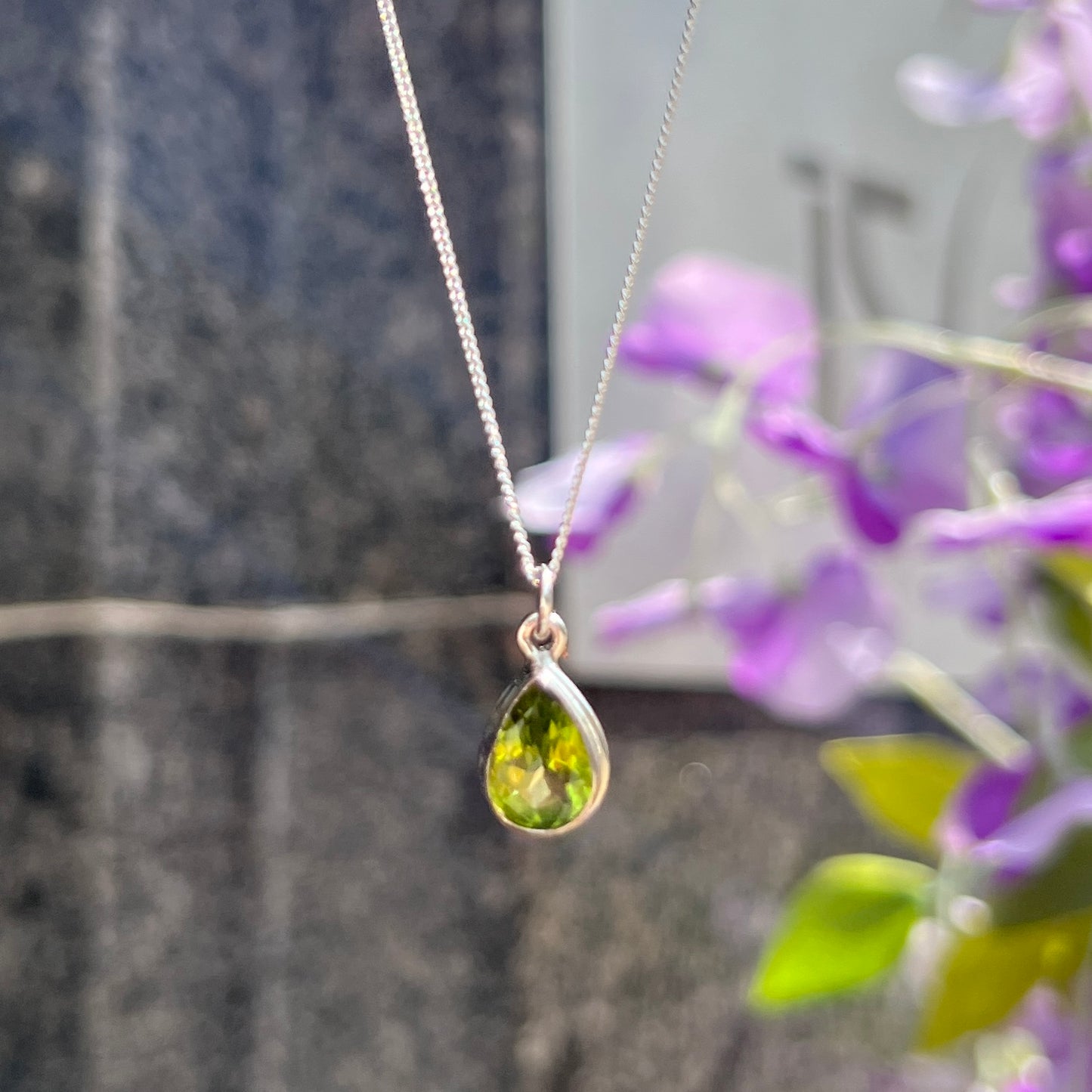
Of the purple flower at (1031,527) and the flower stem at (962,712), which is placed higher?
the purple flower at (1031,527)

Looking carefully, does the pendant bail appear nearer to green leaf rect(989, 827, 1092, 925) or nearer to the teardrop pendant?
the teardrop pendant

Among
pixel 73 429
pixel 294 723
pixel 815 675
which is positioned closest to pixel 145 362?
pixel 73 429

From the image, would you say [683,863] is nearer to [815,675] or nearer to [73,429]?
[815,675]

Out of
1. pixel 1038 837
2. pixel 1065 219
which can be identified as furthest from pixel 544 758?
pixel 1065 219

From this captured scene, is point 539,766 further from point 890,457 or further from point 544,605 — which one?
point 890,457

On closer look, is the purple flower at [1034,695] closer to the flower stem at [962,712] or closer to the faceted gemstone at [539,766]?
the flower stem at [962,712]

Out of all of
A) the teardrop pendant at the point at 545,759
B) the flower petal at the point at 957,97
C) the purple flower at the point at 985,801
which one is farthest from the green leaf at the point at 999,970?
the flower petal at the point at 957,97
